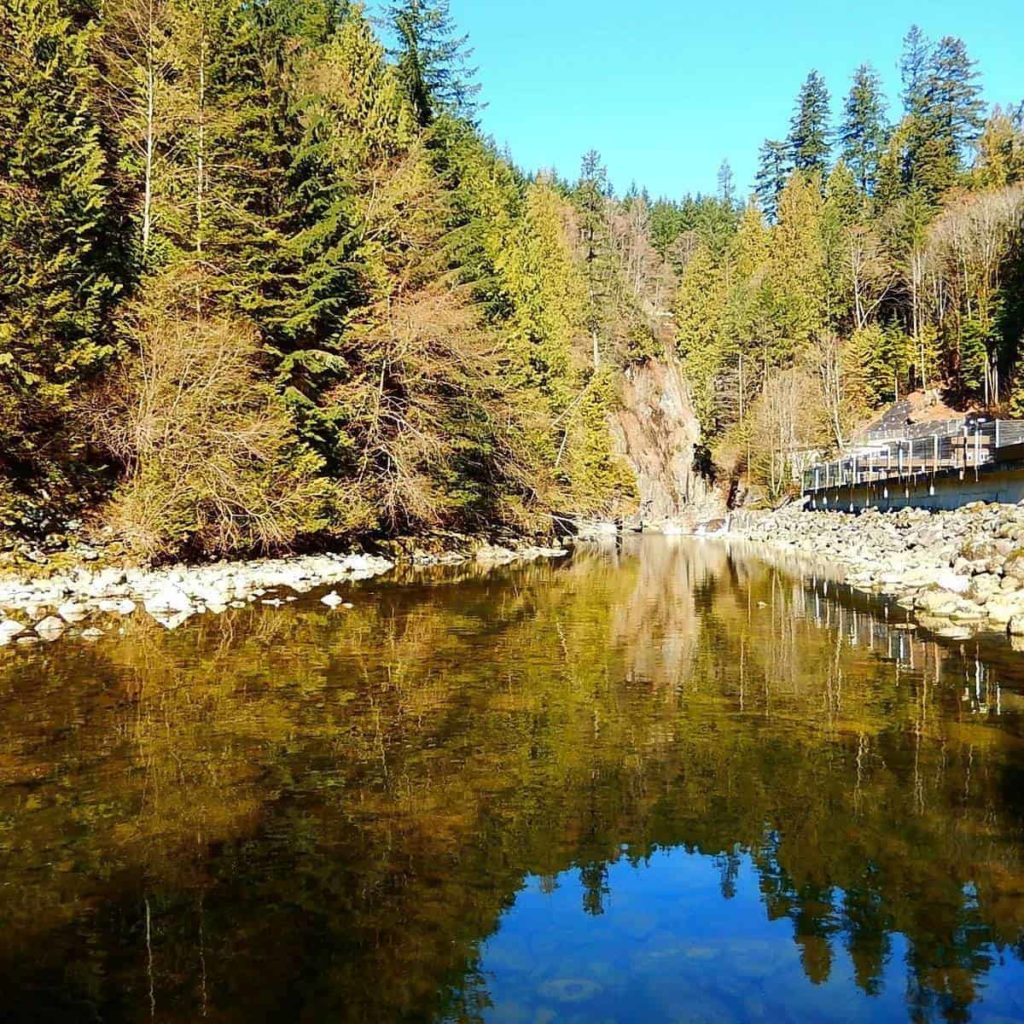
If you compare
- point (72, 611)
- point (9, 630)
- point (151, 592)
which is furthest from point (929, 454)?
point (9, 630)

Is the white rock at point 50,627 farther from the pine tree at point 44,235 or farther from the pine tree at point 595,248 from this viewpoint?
the pine tree at point 595,248

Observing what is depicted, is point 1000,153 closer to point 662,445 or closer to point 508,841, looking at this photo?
point 662,445

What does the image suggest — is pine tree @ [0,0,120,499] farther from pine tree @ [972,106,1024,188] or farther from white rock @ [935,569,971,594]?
pine tree @ [972,106,1024,188]

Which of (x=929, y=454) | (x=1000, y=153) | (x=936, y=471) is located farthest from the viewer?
(x=1000, y=153)

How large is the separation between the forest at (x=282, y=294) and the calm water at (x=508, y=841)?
330 inches

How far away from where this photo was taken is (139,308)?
19.3 meters

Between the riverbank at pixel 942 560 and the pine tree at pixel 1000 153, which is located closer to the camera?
the riverbank at pixel 942 560

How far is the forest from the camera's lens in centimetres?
1756

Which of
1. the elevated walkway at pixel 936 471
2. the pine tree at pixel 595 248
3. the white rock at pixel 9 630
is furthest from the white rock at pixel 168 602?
the pine tree at pixel 595 248

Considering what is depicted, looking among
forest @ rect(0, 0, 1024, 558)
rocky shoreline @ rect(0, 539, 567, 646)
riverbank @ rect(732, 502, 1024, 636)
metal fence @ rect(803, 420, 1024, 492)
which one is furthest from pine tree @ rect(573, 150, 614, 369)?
rocky shoreline @ rect(0, 539, 567, 646)

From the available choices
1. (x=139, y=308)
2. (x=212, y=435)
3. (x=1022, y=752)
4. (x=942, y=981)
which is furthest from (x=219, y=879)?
(x=139, y=308)

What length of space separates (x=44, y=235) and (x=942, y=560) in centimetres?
2102

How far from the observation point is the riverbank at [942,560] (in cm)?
1468

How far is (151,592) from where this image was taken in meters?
16.8
